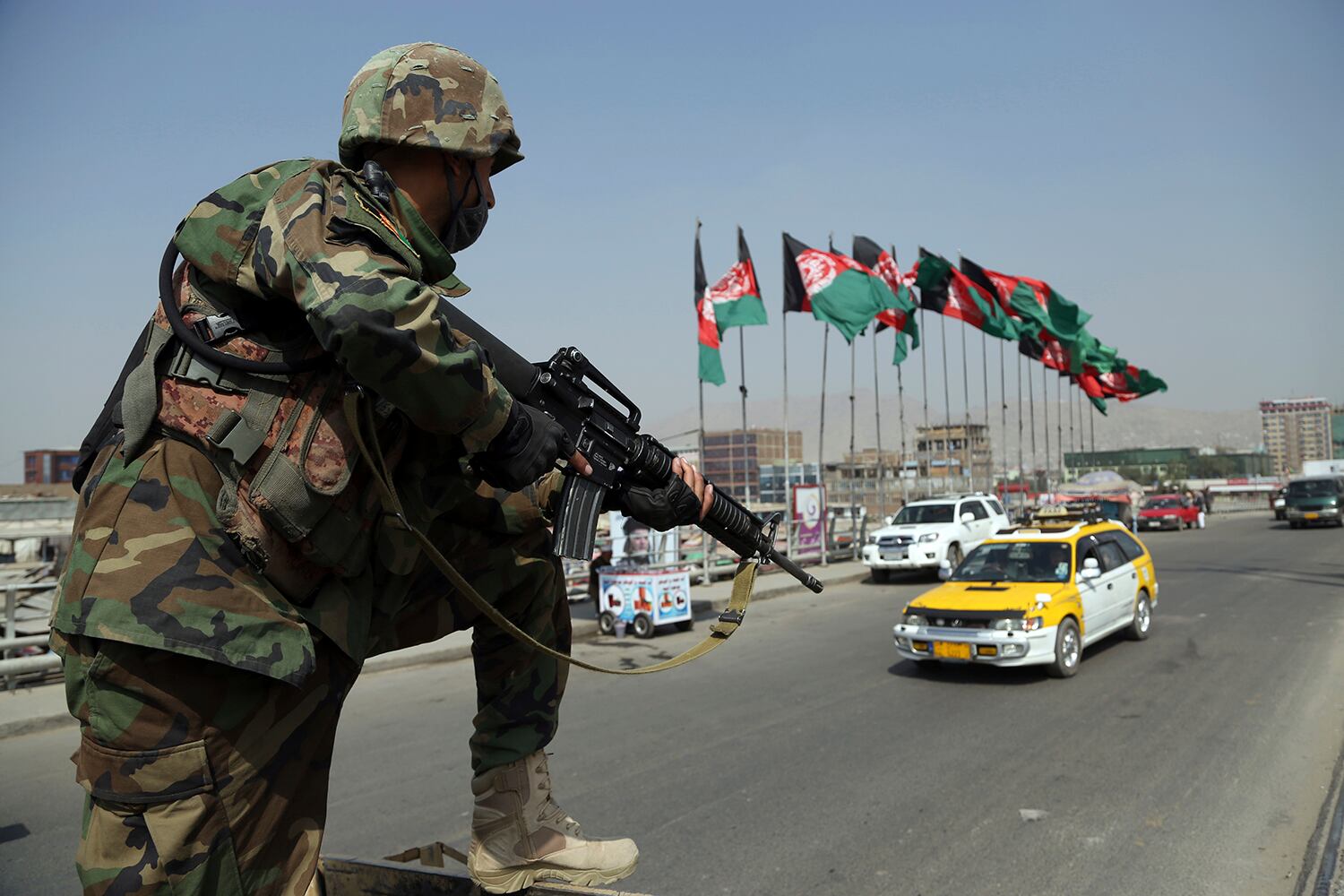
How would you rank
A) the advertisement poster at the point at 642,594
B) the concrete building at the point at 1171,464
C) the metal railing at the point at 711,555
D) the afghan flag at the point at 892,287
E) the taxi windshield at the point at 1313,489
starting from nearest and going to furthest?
1. the advertisement poster at the point at 642,594
2. the metal railing at the point at 711,555
3. the afghan flag at the point at 892,287
4. the taxi windshield at the point at 1313,489
5. the concrete building at the point at 1171,464

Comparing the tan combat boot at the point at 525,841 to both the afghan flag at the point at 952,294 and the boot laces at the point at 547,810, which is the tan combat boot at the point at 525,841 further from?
the afghan flag at the point at 952,294

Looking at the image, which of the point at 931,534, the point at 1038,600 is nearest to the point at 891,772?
the point at 1038,600

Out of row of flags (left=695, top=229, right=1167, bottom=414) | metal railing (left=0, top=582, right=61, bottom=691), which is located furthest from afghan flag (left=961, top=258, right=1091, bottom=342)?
metal railing (left=0, top=582, right=61, bottom=691)

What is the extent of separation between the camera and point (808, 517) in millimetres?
22156

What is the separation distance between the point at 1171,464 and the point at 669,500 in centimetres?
9687

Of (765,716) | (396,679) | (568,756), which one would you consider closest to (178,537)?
(568,756)

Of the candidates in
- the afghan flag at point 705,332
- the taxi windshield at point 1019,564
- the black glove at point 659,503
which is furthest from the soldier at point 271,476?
the afghan flag at point 705,332

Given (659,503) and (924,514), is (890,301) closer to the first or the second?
(924,514)

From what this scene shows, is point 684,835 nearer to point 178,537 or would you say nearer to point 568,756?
point 568,756

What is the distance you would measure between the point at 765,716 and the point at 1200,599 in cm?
1075

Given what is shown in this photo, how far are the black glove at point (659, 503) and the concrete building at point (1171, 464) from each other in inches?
2930

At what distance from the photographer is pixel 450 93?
6.54 feet

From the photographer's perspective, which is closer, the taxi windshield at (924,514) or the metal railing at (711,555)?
the metal railing at (711,555)

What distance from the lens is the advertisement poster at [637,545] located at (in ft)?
50.8
